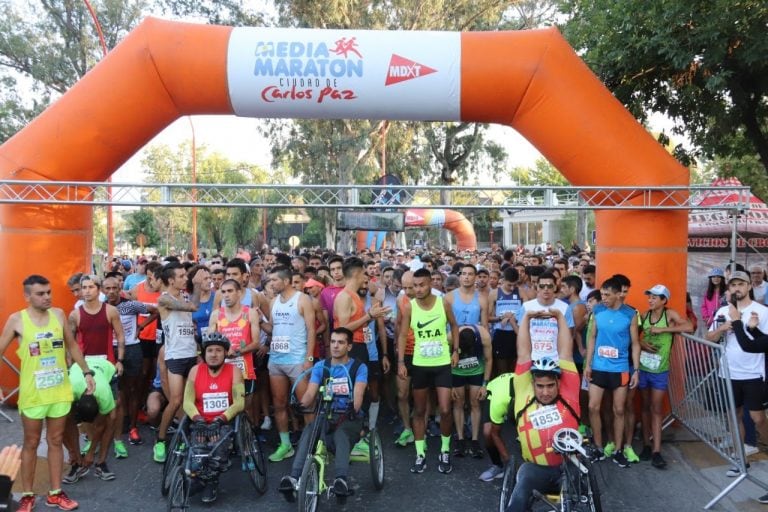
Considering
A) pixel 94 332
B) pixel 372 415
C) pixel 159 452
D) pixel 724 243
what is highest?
pixel 724 243

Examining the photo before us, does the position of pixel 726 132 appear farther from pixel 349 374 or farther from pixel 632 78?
pixel 349 374

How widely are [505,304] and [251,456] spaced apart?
3.53 m

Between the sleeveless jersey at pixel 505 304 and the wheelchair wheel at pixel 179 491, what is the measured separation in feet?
13.1

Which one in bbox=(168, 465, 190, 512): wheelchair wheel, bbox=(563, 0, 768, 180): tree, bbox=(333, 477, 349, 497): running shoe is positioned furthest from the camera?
bbox=(563, 0, 768, 180): tree

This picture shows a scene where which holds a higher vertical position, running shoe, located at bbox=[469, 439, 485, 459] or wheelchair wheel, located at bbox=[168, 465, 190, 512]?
wheelchair wheel, located at bbox=[168, 465, 190, 512]

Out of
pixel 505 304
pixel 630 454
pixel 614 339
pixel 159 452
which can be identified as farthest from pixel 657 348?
pixel 159 452

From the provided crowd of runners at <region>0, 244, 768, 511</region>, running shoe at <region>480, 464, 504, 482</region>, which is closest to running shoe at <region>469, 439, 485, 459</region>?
crowd of runners at <region>0, 244, 768, 511</region>

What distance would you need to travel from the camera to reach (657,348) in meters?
6.76

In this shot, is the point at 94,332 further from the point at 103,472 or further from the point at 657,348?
the point at 657,348

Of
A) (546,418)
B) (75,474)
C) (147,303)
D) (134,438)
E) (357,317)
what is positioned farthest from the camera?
(147,303)

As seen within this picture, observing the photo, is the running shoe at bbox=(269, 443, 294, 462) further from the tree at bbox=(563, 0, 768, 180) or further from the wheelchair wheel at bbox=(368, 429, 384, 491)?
the tree at bbox=(563, 0, 768, 180)

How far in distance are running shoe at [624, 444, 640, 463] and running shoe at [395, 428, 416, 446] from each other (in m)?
2.21

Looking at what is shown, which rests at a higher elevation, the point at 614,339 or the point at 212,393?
the point at 614,339

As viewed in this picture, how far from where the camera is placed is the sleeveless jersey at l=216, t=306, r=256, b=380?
21.5 ft
